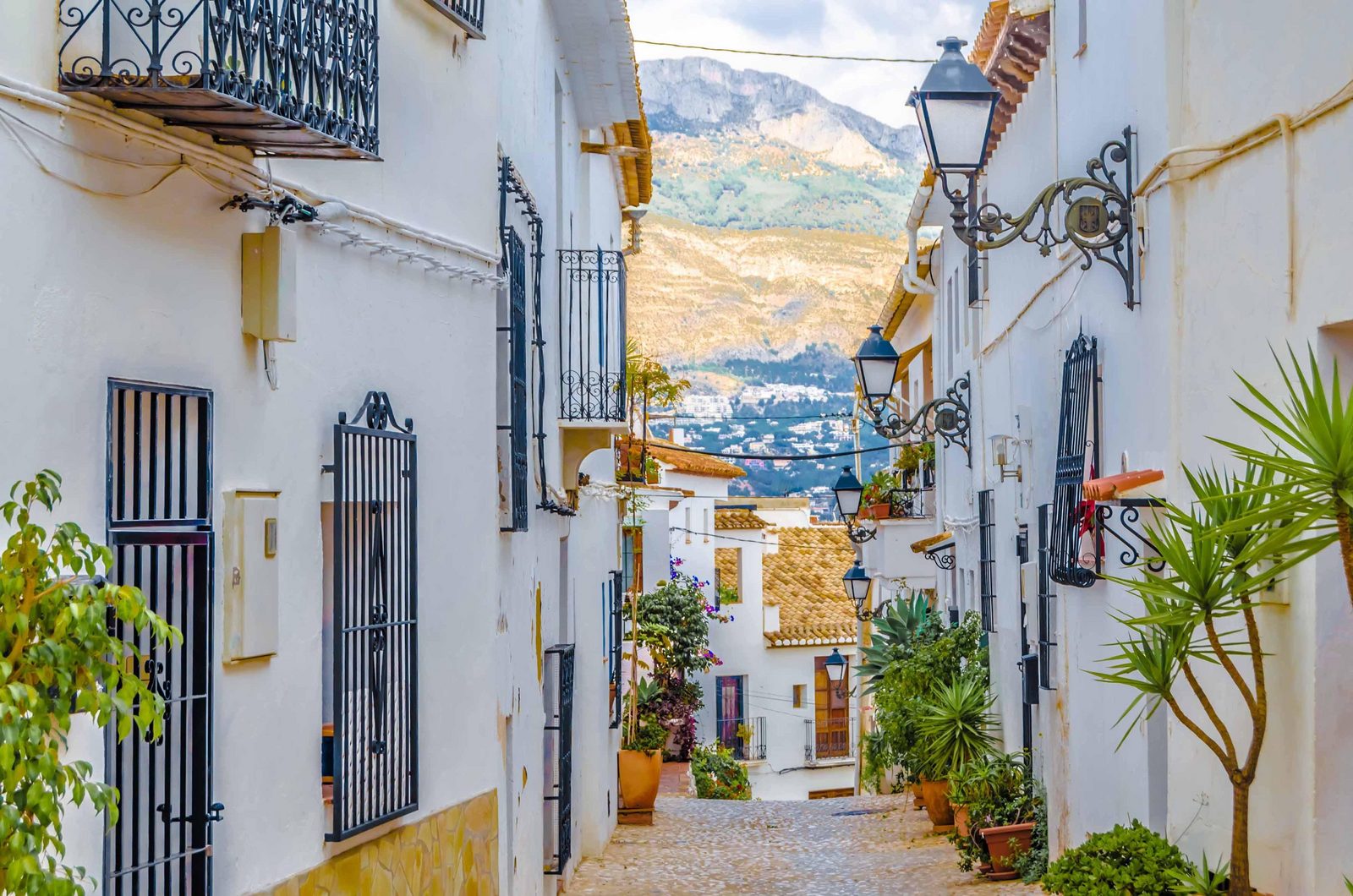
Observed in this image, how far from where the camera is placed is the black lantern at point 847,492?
76.3 ft

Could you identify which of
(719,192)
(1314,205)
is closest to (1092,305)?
(1314,205)

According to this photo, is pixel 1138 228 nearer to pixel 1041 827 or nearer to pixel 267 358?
pixel 267 358

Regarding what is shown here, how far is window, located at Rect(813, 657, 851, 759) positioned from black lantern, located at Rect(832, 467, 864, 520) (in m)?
16.6

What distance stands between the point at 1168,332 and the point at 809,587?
34796 millimetres

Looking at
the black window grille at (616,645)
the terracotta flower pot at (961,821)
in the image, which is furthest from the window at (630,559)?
the terracotta flower pot at (961,821)

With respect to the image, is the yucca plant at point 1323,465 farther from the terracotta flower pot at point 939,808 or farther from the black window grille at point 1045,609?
the terracotta flower pot at point 939,808

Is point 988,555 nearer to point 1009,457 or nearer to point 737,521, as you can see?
point 1009,457

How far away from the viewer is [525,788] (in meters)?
10.9

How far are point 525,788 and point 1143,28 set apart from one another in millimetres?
6711

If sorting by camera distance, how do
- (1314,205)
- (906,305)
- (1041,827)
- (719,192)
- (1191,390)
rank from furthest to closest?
(719,192)
(906,305)
(1041,827)
(1191,390)
(1314,205)

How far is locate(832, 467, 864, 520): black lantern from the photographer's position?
23.3 m

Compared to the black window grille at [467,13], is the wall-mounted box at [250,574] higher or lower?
lower

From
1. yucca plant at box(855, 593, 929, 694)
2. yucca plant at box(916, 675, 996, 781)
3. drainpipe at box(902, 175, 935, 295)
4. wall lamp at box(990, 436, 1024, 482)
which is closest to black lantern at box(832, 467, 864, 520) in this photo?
drainpipe at box(902, 175, 935, 295)

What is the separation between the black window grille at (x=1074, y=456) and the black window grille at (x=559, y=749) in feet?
15.2
